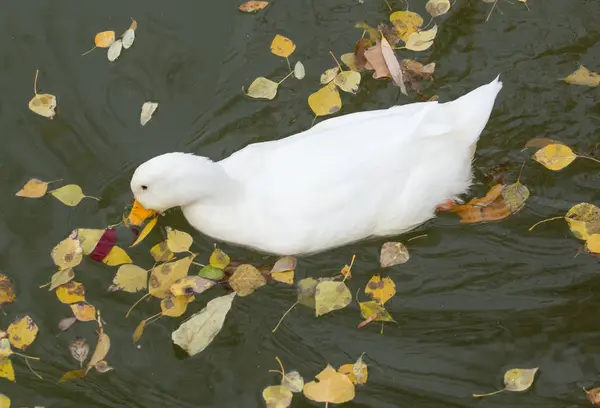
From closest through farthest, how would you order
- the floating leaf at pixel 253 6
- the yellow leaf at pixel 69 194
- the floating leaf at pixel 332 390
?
the floating leaf at pixel 332 390 → the yellow leaf at pixel 69 194 → the floating leaf at pixel 253 6

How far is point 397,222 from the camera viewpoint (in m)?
3.20

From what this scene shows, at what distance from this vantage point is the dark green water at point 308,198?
10.3 feet

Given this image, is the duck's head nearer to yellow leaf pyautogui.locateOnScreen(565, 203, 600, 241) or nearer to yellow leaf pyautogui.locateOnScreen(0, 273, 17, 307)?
yellow leaf pyautogui.locateOnScreen(0, 273, 17, 307)

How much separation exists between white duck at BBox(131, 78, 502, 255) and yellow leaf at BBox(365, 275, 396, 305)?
8.6 inches

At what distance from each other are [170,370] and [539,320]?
1.57m

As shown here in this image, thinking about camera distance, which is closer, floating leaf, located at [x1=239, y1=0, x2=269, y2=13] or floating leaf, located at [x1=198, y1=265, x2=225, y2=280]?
floating leaf, located at [x1=198, y1=265, x2=225, y2=280]

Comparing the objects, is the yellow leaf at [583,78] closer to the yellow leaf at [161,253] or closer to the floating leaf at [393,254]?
the floating leaf at [393,254]

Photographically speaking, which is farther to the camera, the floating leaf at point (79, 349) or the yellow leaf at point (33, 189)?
the yellow leaf at point (33, 189)

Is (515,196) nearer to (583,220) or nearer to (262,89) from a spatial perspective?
(583,220)

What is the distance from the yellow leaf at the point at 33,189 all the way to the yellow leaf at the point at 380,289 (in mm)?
1616

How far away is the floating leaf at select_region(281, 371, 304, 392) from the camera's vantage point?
306cm

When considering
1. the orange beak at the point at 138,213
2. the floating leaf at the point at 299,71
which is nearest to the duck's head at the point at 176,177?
the orange beak at the point at 138,213

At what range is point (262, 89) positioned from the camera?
153 inches

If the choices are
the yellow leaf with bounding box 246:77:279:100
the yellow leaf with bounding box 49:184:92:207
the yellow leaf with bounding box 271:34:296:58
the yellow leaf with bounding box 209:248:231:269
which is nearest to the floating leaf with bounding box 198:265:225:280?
the yellow leaf with bounding box 209:248:231:269
